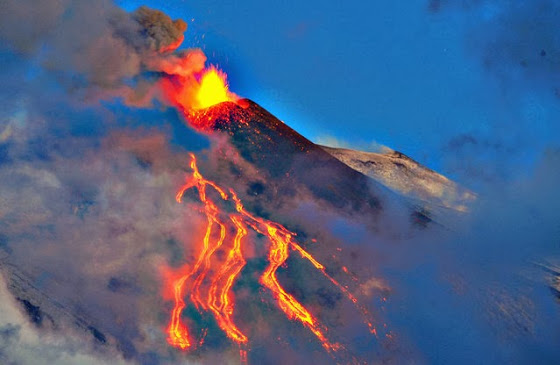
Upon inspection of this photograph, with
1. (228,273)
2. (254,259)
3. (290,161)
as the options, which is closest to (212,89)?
(290,161)

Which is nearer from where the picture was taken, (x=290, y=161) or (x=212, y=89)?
(x=212, y=89)

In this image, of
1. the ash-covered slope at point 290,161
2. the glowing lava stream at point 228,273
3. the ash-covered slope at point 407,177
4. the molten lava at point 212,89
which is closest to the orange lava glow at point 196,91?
the molten lava at point 212,89

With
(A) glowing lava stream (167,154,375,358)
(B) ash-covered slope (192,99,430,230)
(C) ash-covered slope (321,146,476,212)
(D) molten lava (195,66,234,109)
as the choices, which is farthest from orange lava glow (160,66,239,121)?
(C) ash-covered slope (321,146,476,212)

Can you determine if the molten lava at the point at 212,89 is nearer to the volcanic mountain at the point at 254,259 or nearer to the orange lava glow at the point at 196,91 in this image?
the orange lava glow at the point at 196,91

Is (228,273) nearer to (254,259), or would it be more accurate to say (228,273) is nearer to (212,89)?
(254,259)

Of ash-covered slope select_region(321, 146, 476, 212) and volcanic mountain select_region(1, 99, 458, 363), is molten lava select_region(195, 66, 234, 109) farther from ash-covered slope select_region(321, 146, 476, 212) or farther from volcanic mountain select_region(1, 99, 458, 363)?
ash-covered slope select_region(321, 146, 476, 212)

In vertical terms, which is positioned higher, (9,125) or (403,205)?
(403,205)

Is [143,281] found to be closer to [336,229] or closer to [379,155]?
[336,229]

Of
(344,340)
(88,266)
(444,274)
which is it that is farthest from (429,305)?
(88,266)
